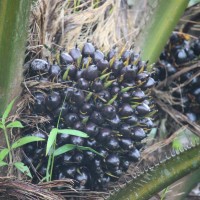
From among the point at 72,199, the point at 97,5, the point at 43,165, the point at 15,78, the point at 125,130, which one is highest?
the point at 97,5

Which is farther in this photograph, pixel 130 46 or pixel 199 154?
pixel 130 46

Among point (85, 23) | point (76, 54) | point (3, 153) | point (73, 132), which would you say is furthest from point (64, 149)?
point (85, 23)

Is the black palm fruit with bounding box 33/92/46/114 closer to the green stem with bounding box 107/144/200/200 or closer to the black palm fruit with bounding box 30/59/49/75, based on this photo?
the black palm fruit with bounding box 30/59/49/75

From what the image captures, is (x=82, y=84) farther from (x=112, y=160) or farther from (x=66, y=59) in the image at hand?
(x=112, y=160)

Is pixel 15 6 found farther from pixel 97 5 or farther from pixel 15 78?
pixel 97 5

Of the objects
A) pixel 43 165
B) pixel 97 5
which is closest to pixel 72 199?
pixel 43 165

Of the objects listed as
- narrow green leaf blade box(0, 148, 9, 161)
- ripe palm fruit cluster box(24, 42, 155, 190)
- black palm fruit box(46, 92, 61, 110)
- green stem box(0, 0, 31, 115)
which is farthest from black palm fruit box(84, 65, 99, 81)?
narrow green leaf blade box(0, 148, 9, 161)

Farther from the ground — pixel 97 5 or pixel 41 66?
pixel 97 5
